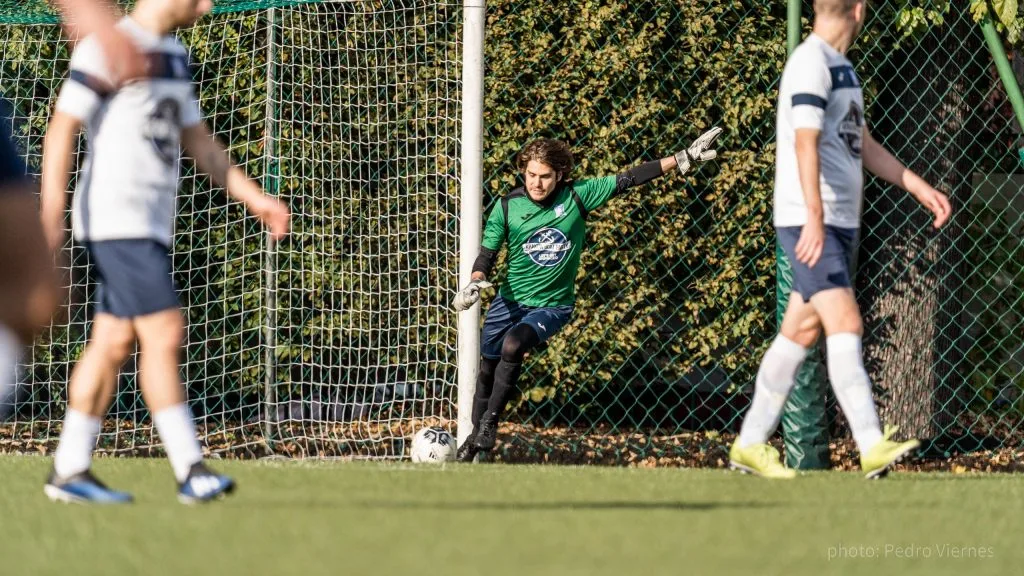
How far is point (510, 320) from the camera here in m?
7.24

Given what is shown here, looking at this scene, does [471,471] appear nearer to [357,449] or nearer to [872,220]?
[357,449]

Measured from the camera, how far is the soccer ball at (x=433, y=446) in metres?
6.81

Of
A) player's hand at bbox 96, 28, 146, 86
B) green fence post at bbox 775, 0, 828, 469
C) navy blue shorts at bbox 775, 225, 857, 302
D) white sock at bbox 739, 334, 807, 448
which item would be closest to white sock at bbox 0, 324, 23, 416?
player's hand at bbox 96, 28, 146, 86

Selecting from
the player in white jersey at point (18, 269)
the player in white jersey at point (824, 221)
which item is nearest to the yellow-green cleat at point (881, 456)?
the player in white jersey at point (824, 221)

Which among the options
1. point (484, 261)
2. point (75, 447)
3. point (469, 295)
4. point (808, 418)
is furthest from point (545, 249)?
point (75, 447)

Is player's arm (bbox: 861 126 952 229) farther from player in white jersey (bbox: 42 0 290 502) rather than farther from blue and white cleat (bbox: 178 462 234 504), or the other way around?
blue and white cleat (bbox: 178 462 234 504)

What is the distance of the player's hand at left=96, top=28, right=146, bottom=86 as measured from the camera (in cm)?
358

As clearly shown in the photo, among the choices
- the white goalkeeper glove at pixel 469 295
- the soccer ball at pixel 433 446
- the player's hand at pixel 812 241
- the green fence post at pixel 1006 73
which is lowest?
the soccer ball at pixel 433 446

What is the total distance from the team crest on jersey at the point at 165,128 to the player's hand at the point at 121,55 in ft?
0.40

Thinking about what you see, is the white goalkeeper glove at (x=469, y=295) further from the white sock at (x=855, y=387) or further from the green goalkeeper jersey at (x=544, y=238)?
the white sock at (x=855, y=387)

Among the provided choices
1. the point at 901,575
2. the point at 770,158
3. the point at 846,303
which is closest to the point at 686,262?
the point at 770,158

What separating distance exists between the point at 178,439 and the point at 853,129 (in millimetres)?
2765

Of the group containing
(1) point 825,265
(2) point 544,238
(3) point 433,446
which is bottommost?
(3) point 433,446

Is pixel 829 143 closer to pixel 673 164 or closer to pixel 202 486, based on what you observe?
pixel 673 164
